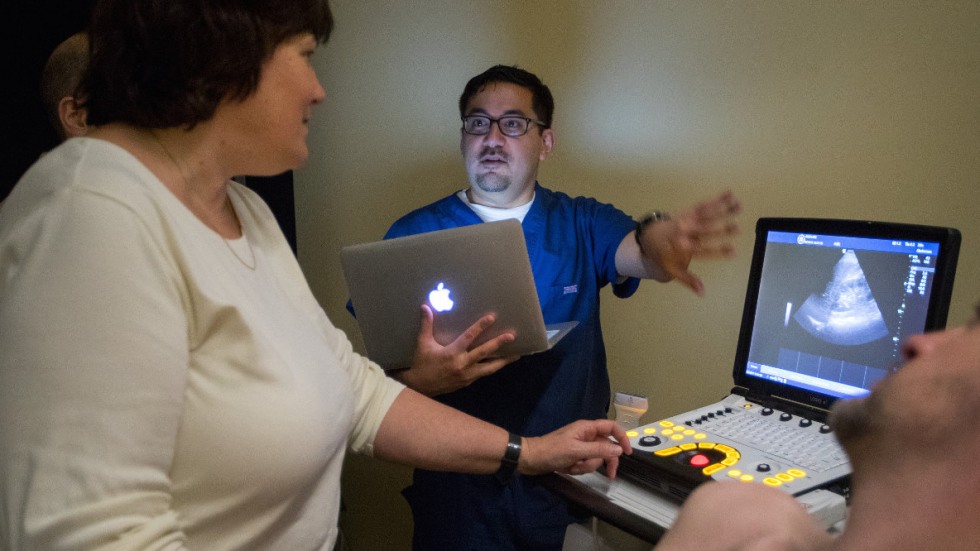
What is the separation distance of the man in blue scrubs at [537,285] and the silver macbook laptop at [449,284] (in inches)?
3.6

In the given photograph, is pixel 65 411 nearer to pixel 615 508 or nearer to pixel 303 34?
pixel 303 34

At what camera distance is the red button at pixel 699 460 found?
1.08m

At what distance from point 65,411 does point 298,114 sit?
431mm

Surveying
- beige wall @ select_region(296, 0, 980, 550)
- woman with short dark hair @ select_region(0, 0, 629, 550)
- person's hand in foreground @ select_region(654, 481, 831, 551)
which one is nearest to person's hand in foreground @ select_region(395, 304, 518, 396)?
woman with short dark hair @ select_region(0, 0, 629, 550)

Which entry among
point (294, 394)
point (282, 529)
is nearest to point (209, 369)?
point (294, 394)

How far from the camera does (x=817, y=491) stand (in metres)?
1.02

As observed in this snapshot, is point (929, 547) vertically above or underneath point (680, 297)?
above

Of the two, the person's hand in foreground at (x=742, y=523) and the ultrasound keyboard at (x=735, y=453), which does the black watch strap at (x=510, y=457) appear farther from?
the person's hand in foreground at (x=742, y=523)

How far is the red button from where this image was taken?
42.6 inches

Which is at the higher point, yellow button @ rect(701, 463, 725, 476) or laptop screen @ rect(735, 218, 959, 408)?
laptop screen @ rect(735, 218, 959, 408)

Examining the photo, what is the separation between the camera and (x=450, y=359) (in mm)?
1366

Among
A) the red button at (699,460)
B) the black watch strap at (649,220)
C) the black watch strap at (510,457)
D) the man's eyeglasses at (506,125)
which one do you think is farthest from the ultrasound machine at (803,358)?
the man's eyeglasses at (506,125)

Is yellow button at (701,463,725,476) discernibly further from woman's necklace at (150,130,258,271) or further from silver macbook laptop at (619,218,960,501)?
woman's necklace at (150,130,258,271)

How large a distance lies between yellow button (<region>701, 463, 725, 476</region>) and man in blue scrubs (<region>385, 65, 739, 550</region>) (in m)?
0.44
